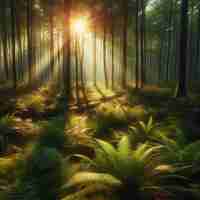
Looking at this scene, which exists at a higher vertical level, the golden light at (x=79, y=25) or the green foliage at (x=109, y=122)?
the golden light at (x=79, y=25)

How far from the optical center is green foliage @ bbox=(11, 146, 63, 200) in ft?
Answer: 13.5

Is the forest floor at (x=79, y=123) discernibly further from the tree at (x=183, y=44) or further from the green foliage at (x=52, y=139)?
the tree at (x=183, y=44)

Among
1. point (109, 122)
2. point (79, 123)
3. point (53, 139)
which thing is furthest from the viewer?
point (79, 123)

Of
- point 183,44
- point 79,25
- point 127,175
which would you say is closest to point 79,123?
point 127,175

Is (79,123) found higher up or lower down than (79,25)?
lower down

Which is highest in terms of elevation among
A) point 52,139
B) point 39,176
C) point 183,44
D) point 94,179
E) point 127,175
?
point 183,44

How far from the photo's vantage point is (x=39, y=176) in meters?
4.95

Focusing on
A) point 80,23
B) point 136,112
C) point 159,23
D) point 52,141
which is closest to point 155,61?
point 159,23

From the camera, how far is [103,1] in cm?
2016

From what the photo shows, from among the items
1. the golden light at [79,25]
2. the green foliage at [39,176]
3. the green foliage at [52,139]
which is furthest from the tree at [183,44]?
the golden light at [79,25]

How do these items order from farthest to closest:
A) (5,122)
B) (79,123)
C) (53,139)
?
(79,123), (5,122), (53,139)

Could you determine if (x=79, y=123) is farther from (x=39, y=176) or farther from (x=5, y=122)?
(x=39, y=176)

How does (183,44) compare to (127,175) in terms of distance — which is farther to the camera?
(183,44)

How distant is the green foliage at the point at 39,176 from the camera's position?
13.5 ft
